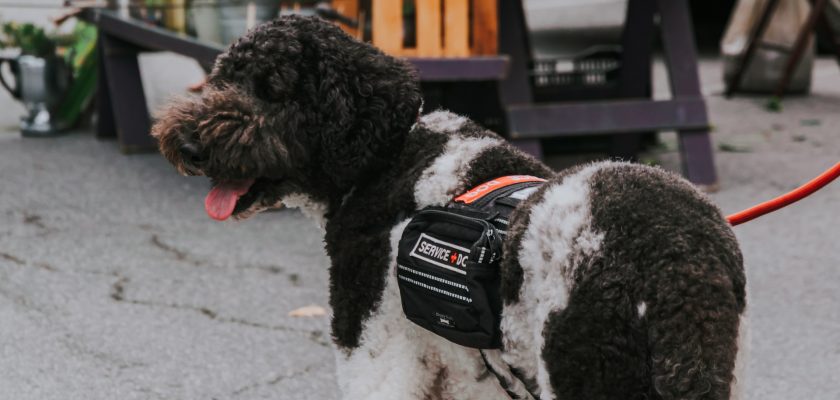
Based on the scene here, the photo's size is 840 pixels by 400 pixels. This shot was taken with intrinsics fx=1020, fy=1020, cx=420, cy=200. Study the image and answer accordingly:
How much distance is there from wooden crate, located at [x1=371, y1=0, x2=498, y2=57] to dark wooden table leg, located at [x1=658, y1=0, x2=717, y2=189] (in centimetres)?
108

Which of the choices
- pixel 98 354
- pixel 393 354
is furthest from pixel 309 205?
pixel 98 354

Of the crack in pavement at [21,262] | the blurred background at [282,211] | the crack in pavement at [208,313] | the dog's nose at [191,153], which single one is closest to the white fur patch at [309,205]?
the dog's nose at [191,153]

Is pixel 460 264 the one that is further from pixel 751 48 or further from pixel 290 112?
pixel 751 48

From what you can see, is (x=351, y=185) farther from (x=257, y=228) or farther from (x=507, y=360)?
(x=257, y=228)

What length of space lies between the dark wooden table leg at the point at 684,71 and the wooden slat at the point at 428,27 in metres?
1.38

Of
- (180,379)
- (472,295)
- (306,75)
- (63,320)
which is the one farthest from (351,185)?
(63,320)

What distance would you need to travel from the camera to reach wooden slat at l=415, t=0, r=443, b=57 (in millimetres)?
5270

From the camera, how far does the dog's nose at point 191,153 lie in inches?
87.0

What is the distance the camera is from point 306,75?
222 centimetres

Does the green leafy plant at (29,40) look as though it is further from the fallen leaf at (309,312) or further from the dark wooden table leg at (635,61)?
the fallen leaf at (309,312)

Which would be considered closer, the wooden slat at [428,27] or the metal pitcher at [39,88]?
the wooden slat at [428,27]

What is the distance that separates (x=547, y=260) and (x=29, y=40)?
6.88 m

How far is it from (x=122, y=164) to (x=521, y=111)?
286 centimetres

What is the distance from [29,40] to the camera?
7.82 metres
